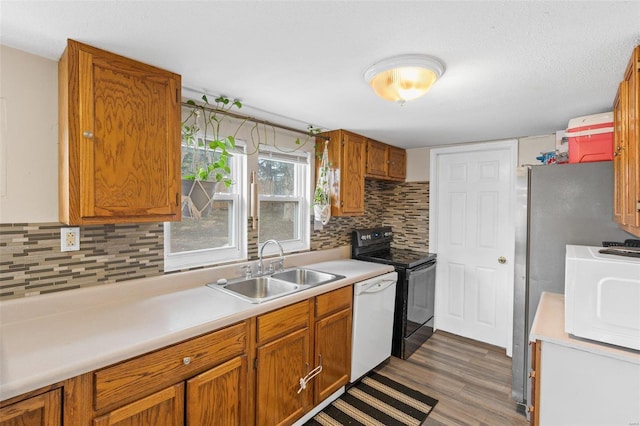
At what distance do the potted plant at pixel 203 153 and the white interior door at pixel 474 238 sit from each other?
240cm

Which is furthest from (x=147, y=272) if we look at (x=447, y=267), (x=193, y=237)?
(x=447, y=267)

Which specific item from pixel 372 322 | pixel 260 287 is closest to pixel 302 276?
pixel 260 287

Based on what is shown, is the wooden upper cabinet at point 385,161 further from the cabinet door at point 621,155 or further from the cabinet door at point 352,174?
the cabinet door at point 621,155

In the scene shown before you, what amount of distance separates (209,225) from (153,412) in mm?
1225

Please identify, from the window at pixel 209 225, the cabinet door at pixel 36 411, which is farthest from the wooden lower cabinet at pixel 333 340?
the cabinet door at pixel 36 411

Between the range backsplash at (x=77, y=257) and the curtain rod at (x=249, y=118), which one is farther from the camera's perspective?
the curtain rod at (x=249, y=118)

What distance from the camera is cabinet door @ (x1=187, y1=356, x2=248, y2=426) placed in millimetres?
1405

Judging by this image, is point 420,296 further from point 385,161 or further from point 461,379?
point 385,161

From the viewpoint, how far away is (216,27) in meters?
1.21

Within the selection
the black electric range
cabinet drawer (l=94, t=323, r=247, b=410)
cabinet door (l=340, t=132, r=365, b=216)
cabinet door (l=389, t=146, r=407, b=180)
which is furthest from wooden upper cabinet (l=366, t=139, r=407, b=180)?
cabinet drawer (l=94, t=323, r=247, b=410)

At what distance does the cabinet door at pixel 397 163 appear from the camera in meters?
3.47

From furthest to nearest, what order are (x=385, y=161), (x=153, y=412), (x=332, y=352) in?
1. (x=385, y=161)
2. (x=332, y=352)
3. (x=153, y=412)

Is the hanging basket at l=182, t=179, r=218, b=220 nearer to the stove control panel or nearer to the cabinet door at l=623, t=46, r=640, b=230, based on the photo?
the stove control panel

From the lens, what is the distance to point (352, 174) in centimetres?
295
